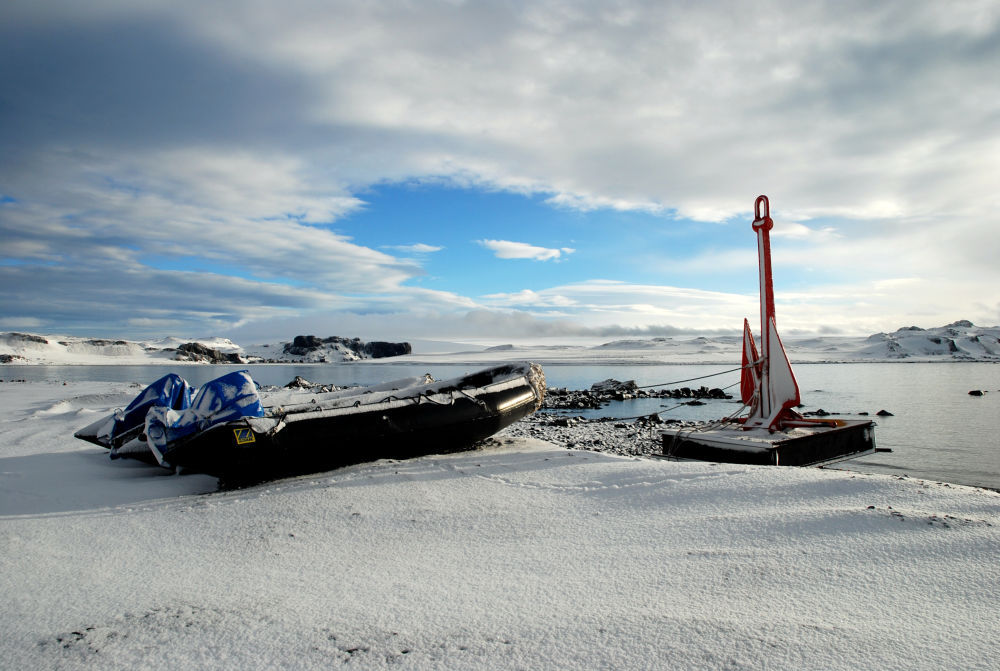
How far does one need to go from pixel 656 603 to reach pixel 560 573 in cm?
66

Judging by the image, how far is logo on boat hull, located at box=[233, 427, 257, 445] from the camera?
5391mm

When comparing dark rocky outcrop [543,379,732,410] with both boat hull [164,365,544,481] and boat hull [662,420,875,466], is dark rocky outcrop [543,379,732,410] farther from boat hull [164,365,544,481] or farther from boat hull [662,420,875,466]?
boat hull [164,365,544,481]

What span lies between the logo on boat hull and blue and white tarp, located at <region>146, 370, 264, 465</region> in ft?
0.58

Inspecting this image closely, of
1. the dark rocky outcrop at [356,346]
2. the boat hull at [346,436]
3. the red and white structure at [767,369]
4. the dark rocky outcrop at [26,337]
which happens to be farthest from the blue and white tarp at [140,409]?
the dark rocky outcrop at [26,337]

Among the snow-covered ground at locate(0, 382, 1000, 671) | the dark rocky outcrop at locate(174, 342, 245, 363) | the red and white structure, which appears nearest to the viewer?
the snow-covered ground at locate(0, 382, 1000, 671)

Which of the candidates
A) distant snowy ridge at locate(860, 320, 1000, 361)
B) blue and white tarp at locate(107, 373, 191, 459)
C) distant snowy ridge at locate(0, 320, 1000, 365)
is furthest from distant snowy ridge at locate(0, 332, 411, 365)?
blue and white tarp at locate(107, 373, 191, 459)

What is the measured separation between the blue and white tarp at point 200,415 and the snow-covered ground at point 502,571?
1.46 ft

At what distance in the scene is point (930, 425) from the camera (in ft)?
47.1

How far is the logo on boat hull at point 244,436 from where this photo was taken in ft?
17.7

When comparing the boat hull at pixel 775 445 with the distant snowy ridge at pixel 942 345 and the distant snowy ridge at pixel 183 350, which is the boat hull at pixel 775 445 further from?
the distant snowy ridge at pixel 183 350

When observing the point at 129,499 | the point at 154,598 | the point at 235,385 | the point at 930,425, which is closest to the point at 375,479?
the point at 235,385

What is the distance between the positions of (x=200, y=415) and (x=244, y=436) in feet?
1.86

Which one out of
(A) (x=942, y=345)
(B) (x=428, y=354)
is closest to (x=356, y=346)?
(B) (x=428, y=354)

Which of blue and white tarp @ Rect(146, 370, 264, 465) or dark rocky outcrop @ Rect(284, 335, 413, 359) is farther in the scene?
dark rocky outcrop @ Rect(284, 335, 413, 359)
